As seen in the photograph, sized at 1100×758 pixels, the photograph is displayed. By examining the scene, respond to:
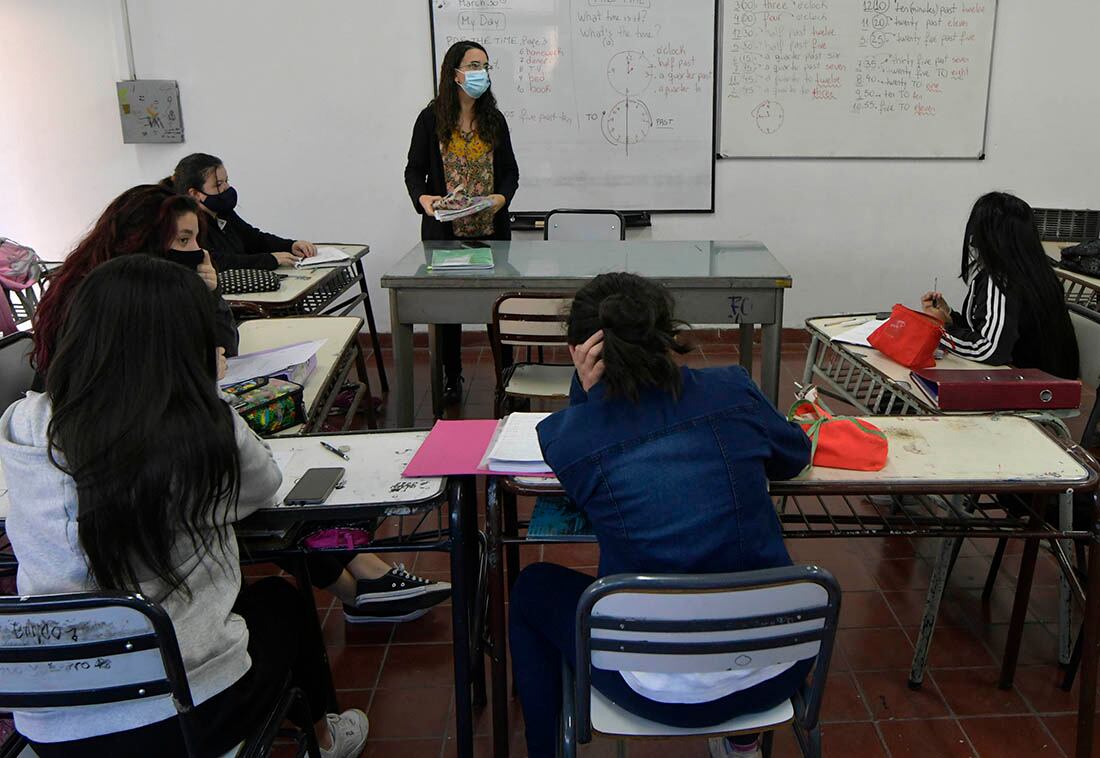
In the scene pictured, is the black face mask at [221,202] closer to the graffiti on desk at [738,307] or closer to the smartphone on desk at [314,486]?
the graffiti on desk at [738,307]

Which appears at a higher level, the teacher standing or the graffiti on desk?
the teacher standing

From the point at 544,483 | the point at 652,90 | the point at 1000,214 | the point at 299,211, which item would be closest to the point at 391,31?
the point at 299,211

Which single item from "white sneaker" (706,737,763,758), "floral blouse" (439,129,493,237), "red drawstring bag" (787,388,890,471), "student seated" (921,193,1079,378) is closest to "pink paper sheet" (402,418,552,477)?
"red drawstring bag" (787,388,890,471)

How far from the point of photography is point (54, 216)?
489 centimetres

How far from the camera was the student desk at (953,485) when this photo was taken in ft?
5.25

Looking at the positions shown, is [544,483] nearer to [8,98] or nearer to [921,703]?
[921,703]

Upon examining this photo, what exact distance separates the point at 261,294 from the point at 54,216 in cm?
Result: 257

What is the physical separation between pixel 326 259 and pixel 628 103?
6.54ft

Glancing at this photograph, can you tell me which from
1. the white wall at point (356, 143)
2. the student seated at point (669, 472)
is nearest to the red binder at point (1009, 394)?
the student seated at point (669, 472)

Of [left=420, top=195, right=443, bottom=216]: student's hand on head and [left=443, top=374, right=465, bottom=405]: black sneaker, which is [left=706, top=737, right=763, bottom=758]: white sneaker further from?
[left=443, top=374, right=465, bottom=405]: black sneaker

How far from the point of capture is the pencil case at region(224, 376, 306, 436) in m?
1.92

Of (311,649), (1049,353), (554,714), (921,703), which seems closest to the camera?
(554,714)

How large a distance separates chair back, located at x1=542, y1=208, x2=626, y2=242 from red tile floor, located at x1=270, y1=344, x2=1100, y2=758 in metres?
1.81

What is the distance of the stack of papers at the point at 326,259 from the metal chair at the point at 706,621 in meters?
2.60
